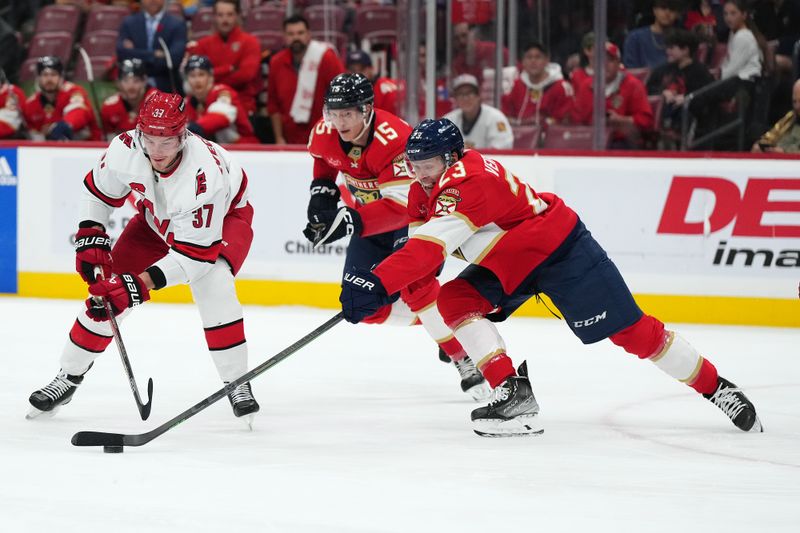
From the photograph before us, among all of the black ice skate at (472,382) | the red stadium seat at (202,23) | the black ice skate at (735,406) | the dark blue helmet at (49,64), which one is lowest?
the black ice skate at (472,382)

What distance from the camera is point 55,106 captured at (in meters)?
7.99

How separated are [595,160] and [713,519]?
3.97 m

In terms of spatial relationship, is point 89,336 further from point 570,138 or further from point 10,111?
point 10,111

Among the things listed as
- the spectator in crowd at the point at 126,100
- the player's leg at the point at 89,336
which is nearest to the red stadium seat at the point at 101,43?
the spectator in crowd at the point at 126,100

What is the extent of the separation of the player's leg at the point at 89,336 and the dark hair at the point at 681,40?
3768mm

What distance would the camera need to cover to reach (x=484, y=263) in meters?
3.76

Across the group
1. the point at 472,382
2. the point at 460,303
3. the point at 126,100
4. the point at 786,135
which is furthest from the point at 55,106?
the point at 460,303

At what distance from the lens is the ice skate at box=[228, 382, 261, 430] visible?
3.81 metres

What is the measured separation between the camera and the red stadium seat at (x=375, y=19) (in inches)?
326

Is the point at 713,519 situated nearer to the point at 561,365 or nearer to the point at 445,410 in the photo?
the point at 445,410

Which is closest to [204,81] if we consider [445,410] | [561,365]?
[561,365]

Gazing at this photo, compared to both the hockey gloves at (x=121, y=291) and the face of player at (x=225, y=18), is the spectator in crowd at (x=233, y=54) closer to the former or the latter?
the face of player at (x=225, y=18)

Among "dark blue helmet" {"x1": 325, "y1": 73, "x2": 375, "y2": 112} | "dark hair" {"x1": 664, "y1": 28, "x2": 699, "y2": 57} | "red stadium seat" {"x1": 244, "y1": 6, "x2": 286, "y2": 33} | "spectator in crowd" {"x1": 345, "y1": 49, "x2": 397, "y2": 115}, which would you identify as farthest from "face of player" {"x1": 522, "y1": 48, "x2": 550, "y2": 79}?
"dark blue helmet" {"x1": 325, "y1": 73, "x2": 375, "y2": 112}

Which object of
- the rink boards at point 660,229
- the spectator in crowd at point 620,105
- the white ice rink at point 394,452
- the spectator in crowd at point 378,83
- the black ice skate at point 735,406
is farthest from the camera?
the spectator in crowd at point 378,83
